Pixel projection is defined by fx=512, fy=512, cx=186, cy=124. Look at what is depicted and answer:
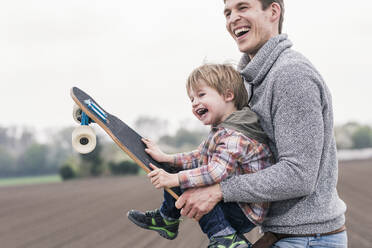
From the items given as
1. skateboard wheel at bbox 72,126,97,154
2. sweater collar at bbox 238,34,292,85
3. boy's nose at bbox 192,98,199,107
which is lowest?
skateboard wheel at bbox 72,126,97,154

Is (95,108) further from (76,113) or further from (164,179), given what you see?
(164,179)

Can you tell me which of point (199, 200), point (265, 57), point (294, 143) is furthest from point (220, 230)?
point (265, 57)

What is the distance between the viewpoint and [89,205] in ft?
67.4

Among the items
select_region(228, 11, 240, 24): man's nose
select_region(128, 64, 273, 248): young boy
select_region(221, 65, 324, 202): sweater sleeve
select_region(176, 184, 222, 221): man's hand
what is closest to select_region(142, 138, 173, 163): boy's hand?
select_region(128, 64, 273, 248): young boy

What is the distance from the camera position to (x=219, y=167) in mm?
2697

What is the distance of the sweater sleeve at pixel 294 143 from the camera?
8.22ft

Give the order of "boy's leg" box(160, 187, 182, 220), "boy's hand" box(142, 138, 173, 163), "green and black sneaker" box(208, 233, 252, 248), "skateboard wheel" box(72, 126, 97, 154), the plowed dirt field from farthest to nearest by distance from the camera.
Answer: the plowed dirt field
"boy's hand" box(142, 138, 173, 163)
"boy's leg" box(160, 187, 182, 220)
"skateboard wheel" box(72, 126, 97, 154)
"green and black sneaker" box(208, 233, 252, 248)

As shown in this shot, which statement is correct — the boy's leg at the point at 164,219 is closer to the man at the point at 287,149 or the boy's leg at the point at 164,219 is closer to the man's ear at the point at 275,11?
the man at the point at 287,149

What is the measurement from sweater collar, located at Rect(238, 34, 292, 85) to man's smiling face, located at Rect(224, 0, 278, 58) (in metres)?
0.09

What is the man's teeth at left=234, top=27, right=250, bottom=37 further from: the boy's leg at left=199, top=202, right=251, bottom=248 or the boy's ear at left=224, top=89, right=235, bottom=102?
the boy's leg at left=199, top=202, right=251, bottom=248

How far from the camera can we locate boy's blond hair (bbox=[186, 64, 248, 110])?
3.01 m

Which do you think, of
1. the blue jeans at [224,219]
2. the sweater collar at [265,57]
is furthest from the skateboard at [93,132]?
the sweater collar at [265,57]

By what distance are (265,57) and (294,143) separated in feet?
1.89

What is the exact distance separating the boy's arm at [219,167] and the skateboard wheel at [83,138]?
57 cm
